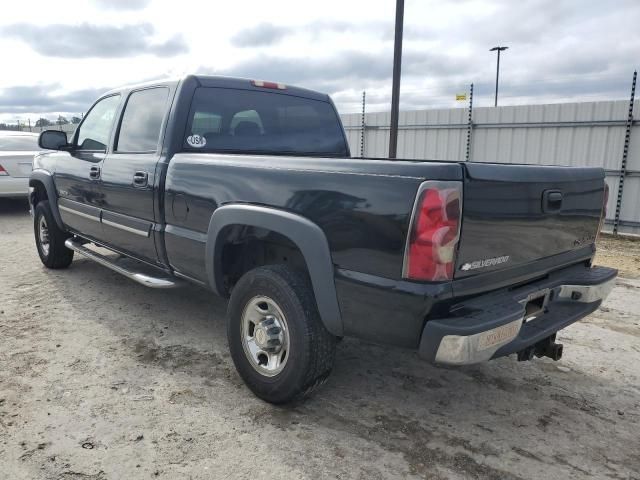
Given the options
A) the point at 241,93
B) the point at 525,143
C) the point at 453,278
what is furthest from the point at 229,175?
the point at 525,143

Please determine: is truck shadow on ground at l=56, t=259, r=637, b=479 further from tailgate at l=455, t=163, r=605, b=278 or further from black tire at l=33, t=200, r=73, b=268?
black tire at l=33, t=200, r=73, b=268

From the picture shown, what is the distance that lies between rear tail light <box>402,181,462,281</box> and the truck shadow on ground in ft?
3.18

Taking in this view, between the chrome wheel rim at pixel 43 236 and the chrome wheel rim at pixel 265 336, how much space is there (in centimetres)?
379

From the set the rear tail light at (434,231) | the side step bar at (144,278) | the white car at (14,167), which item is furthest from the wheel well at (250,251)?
the white car at (14,167)

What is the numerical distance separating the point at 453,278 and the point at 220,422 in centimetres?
147

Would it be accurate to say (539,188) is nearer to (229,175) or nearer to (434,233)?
(434,233)

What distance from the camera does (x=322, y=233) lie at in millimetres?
2453

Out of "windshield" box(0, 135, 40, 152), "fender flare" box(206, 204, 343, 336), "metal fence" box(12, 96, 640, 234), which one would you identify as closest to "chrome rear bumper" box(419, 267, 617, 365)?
"fender flare" box(206, 204, 343, 336)

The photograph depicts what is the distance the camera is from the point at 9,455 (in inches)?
95.3

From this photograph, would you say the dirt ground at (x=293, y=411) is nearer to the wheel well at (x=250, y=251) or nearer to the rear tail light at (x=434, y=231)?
the wheel well at (x=250, y=251)

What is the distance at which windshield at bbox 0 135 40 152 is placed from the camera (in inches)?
377

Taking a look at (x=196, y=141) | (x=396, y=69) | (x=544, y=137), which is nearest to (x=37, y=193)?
(x=196, y=141)

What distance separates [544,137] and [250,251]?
8.59 meters

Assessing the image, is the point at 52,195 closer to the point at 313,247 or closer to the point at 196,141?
the point at 196,141
